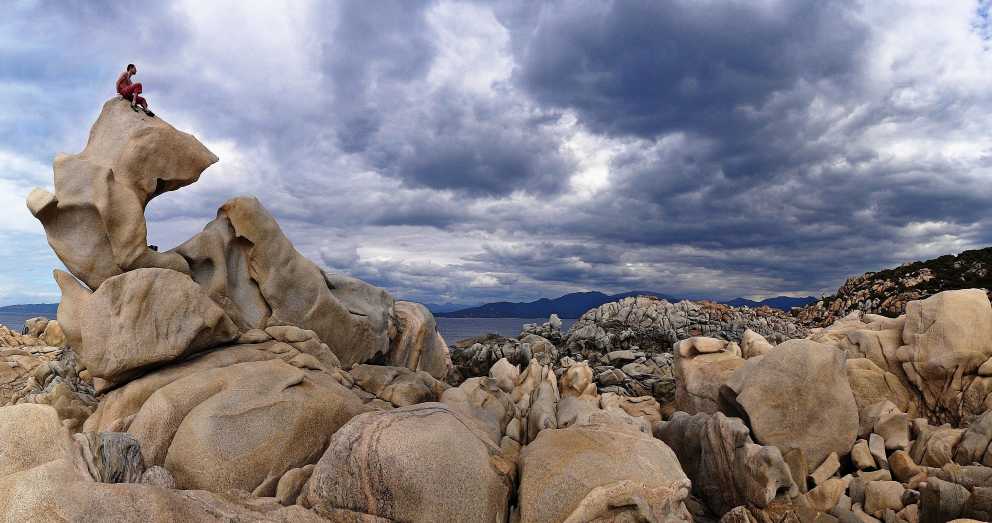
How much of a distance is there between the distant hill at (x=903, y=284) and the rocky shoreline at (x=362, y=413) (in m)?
57.7

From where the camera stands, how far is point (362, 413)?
11.8 meters

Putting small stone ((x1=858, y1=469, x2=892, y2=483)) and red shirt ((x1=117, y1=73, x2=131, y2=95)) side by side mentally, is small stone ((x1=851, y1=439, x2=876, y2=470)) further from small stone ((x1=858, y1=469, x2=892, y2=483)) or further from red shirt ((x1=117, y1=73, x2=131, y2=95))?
red shirt ((x1=117, y1=73, x2=131, y2=95))

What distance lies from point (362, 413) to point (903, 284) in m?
86.1

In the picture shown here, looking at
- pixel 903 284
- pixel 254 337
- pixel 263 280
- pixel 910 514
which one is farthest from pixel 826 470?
pixel 903 284

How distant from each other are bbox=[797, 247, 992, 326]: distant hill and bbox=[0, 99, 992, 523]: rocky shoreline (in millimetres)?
57750

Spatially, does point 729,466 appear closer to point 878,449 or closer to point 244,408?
point 878,449

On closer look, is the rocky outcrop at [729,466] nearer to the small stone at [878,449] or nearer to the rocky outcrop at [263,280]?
the small stone at [878,449]

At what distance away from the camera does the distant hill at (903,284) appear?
68125 mm

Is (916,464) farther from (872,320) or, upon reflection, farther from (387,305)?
(387,305)

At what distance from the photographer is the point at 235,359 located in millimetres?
14883

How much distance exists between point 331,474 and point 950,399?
18.5 m

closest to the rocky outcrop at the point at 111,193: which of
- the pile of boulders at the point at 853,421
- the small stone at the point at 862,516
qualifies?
the pile of boulders at the point at 853,421

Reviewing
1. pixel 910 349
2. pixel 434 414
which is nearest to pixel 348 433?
pixel 434 414

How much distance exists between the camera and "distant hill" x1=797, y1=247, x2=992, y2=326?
68.1m
